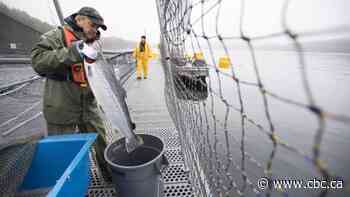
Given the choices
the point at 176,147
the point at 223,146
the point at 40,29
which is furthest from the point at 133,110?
the point at 40,29

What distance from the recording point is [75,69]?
199cm

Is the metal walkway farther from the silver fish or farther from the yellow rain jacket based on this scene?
the yellow rain jacket

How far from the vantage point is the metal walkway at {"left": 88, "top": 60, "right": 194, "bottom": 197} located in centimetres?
211

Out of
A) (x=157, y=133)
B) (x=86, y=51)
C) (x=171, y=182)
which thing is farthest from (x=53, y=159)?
(x=157, y=133)

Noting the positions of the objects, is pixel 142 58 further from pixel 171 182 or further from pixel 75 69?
pixel 171 182

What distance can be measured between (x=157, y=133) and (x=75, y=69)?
165 cm

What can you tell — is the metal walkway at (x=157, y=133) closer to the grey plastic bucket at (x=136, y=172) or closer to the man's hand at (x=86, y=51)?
the grey plastic bucket at (x=136, y=172)

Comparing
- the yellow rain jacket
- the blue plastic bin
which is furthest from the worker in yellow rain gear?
the blue plastic bin

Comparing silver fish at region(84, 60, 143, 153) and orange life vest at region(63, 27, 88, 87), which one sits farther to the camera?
orange life vest at region(63, 27, 88, 87)

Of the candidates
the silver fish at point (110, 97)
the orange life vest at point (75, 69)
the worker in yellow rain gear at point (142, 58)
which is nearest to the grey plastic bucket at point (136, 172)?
the silver fish at point (110, 97)

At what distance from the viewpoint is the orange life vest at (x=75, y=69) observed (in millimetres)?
1981

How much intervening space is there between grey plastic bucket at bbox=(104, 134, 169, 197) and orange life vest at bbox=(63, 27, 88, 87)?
0.68m

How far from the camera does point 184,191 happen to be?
6.80ft

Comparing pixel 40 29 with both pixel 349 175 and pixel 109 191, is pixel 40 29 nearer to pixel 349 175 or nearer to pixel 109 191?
pixel 109 191
